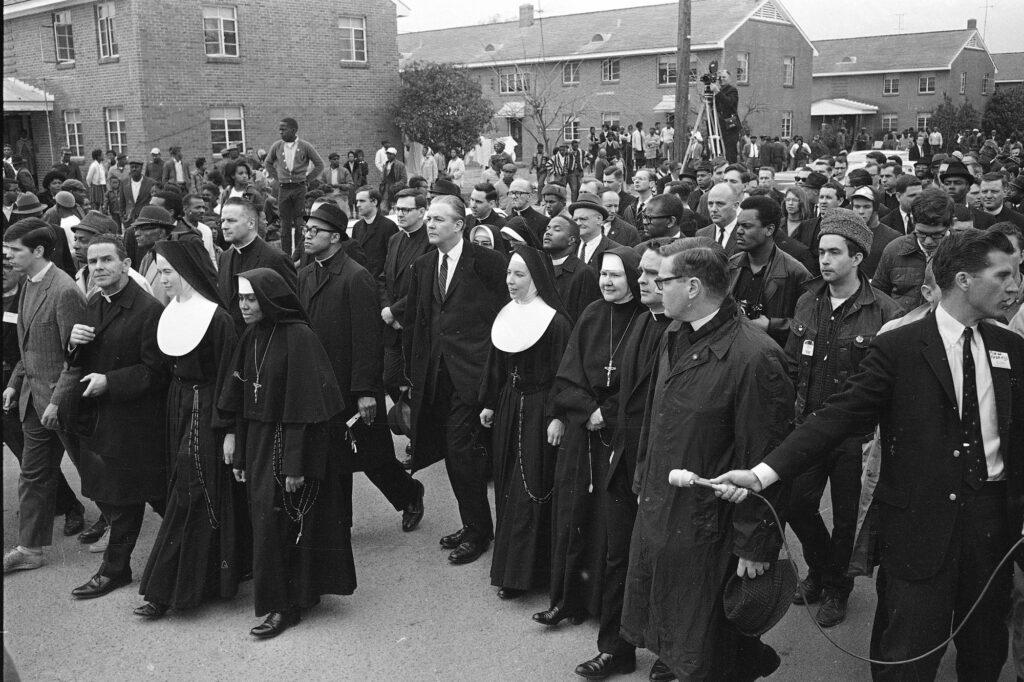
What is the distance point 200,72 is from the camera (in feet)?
86.3

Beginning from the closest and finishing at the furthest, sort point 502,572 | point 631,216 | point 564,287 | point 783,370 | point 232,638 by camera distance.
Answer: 1. point 783,370
2. point 232,638
3. point 502,572
4. point 564,287
5. point 631,216

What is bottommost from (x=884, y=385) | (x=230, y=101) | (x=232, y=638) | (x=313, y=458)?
(x=232, y=638)

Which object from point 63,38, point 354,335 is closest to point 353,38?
point 63,38

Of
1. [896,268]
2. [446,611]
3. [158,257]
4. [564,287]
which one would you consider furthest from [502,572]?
[896,268]

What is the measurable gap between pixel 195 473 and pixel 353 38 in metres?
26.3

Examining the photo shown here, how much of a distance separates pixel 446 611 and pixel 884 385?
2.78 metres

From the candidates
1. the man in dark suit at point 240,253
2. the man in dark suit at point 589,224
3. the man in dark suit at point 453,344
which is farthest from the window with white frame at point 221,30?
the man in dark suit at point 453,344

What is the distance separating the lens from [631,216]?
37.1 feet

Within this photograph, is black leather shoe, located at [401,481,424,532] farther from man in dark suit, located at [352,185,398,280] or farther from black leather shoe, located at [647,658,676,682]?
man in dark suit, located at [352,185,398,280]

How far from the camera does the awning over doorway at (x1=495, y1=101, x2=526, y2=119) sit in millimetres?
42375

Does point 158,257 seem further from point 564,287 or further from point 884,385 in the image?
point 884,385

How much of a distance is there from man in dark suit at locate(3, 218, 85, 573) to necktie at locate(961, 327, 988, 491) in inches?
200

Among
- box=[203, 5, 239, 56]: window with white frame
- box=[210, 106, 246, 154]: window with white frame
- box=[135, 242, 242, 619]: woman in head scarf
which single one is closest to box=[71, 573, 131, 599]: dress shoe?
box=[135, 242, 242, 619]: woman in head scarf

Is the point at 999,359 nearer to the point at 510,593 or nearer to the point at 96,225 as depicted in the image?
the point at 510,593
